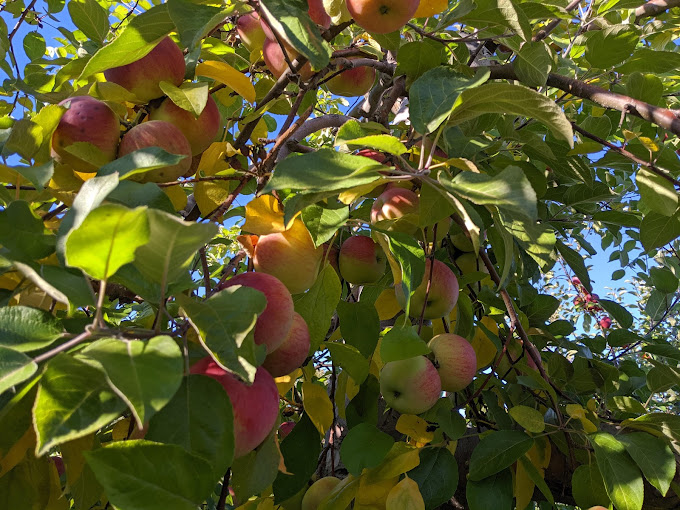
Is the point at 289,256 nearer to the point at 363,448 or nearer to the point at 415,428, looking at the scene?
the point at 363,448

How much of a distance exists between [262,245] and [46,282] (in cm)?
36

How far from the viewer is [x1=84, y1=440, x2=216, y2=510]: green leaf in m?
0.46

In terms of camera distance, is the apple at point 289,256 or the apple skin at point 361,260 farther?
the apple skin at point 361,260

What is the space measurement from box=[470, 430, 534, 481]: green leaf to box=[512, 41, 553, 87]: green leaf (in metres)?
0.66

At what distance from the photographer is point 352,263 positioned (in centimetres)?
103

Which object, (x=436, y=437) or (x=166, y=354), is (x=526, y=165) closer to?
(x=436, y=437)

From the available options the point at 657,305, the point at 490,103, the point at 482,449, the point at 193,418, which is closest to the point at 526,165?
the point at 490,103

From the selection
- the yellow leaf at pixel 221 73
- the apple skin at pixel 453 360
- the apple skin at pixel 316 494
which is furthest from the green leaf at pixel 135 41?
the apple skin at pixel 316 494

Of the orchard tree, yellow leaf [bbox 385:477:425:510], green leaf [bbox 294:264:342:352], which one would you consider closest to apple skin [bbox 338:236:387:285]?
the orchard tree

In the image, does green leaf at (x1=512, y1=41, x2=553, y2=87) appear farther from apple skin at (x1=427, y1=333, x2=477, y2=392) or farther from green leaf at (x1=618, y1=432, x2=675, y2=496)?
green leaf at (x1=618, y1=432, x2=675, y2=496)

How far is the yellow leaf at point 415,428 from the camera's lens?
1.10 metres

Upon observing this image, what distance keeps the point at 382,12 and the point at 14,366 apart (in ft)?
2.42

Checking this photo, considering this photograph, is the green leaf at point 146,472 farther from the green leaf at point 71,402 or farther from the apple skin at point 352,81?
the apple skin at point 352,81

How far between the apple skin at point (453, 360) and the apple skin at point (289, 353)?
1.32 feet
